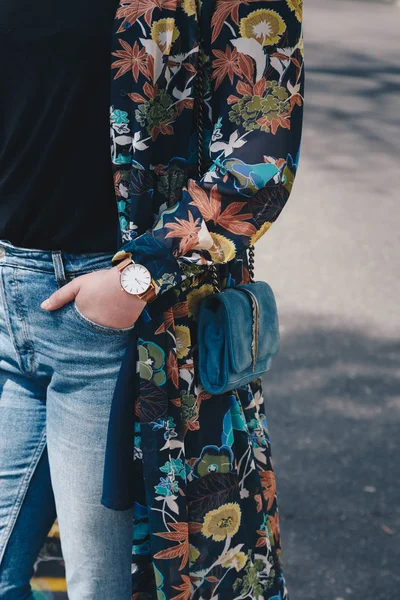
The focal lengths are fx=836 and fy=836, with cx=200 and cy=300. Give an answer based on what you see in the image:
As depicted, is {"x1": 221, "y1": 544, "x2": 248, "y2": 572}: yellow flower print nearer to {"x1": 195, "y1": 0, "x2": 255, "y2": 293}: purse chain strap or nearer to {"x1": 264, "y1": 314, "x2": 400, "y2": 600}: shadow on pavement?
{"x1": 195, "y1": 0, "x2": 255, "y2": 293}: purse chain strap

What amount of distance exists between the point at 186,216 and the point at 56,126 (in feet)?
0.95

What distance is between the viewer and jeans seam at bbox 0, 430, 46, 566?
1715mm

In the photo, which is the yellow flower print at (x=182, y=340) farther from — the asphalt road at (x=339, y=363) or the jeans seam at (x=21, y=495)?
the asphalt road at (x=339, y=363)

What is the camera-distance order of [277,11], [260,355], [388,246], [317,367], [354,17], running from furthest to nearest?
[354,17]
[388,246]
[317,367]
[260,355]
[277,11]

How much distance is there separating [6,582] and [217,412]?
58 cm

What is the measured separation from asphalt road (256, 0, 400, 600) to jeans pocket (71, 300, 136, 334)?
4.68ft

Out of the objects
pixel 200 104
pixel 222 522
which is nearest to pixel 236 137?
pixel 200 104

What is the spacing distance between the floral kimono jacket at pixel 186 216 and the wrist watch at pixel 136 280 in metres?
0.01

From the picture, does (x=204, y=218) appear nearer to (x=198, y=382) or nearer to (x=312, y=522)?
(x=198, y=382)

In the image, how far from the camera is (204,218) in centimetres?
148

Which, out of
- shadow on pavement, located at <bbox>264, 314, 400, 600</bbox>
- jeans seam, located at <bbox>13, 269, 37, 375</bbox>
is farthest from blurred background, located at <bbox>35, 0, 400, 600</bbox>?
jeans seam, located at <bbox>13, 269, 37, 375</bbox>

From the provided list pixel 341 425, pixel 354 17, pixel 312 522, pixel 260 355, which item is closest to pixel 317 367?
pixel 341 425

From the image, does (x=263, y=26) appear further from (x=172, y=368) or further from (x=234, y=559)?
(x=234, y=559)

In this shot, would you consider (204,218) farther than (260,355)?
No
